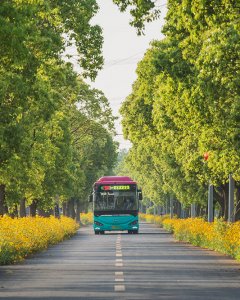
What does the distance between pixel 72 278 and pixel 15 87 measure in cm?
774

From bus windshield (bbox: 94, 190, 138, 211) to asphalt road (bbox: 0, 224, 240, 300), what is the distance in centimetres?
2973

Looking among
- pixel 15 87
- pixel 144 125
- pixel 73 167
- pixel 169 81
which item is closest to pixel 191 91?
pixel 169 81

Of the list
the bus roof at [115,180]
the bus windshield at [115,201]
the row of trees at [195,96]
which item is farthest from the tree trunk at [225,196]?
the bus roof at [115,180]

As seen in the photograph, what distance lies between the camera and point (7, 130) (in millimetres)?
30016

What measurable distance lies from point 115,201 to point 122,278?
41.1 m

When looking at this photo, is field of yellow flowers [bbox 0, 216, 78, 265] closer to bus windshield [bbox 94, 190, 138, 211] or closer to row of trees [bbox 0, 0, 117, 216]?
row of trees [bbox 0, 0, 117, 216]

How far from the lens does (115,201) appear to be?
62.4 metres

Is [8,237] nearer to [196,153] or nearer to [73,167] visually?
[196,153]

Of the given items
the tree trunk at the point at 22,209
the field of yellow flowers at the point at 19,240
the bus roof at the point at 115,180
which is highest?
the bus roof at the point at 115,180

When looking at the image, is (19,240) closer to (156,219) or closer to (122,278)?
(122,278)

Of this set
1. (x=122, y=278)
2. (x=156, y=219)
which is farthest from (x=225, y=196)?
(x=156, y=219)

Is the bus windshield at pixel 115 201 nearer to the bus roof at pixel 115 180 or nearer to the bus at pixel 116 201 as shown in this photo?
the bus at pixel 116 201

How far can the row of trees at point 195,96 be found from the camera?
22002 mm

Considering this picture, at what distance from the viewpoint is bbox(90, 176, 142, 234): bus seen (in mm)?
62438
